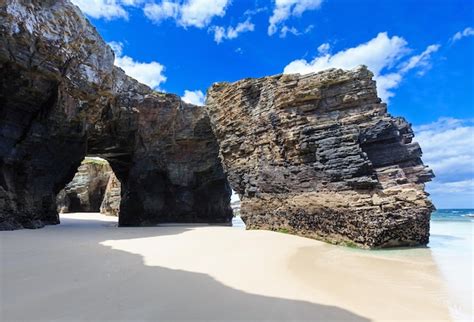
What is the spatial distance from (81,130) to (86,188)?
78.3 feet

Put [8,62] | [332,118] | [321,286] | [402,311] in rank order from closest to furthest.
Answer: [402,311] → [321,286] → [8,62] → [332,118]

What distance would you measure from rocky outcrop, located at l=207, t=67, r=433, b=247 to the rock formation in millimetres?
42

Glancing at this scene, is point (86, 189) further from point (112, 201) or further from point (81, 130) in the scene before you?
point (81, 130)

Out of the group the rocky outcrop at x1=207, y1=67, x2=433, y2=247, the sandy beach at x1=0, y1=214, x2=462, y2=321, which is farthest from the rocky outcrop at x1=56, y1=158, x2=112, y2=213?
the sandy beach at x1=0, y1=214, x2=462, y2=321

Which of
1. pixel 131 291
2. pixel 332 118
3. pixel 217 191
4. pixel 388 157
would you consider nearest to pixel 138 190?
pixel 217 191

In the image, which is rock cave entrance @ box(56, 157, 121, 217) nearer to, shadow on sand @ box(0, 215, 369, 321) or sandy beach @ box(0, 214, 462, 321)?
sandy beach @ box(0, 214, 462, 321)

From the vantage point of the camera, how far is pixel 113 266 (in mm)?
5191

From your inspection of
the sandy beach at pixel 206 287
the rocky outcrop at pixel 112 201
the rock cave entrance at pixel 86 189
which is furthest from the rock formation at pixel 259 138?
the rock cave entrance at pixel 86 189

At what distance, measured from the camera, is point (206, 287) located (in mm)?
4191

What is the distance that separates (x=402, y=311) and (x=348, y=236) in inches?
269

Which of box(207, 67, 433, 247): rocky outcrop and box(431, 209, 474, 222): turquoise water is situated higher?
box(207, 67, 433, 247): rocky outcrop

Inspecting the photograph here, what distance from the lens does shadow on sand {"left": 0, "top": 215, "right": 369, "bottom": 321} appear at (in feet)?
10.1

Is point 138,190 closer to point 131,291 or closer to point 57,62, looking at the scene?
point 57,62

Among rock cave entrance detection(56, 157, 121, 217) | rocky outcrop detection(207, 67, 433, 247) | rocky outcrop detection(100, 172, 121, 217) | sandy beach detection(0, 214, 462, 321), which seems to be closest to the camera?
sandy beach detection(0, 214, 462, 321)
